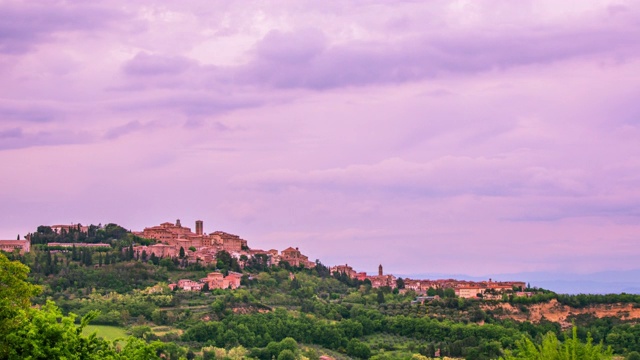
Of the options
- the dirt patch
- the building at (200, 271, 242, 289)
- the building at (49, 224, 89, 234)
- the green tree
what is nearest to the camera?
the green tree

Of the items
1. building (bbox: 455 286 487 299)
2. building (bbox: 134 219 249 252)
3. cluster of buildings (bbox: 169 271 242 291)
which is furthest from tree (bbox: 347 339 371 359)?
building (bbox: 134 219 249 252)

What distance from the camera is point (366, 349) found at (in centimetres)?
7100

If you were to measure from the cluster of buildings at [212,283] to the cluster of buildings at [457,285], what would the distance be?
2206 centimetres

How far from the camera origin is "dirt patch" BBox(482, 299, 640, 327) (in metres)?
84.7

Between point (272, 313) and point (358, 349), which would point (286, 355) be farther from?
point (272, 313)

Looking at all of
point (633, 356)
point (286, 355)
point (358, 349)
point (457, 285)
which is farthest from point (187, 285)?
point (633, 356)

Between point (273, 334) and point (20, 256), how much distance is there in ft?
103

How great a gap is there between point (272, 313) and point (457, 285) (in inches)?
1401

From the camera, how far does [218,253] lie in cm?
10775

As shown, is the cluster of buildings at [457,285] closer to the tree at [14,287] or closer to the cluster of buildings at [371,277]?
the cluster of buildings at [371,277]

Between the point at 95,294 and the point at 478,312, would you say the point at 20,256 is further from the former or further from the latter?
the point at 478,312

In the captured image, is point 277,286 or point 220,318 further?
point 277,286

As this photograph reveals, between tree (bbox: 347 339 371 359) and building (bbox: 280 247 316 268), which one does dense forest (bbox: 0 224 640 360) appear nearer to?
tree (bbox: 347 339 371 359)

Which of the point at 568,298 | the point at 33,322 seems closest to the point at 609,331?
the point at 568,298
